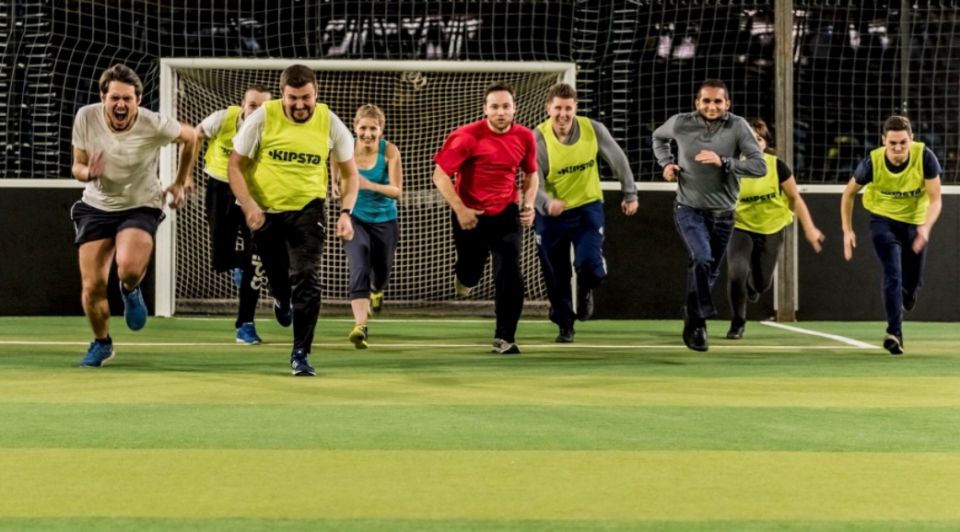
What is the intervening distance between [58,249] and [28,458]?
10.5 metres

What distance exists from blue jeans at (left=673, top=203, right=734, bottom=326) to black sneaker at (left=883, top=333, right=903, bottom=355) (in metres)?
1.38

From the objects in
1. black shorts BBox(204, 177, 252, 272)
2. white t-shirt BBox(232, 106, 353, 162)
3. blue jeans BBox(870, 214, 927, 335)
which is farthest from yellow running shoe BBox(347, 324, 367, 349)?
blue jeans BBox(870, 214, 927, 335)

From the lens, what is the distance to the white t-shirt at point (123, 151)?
9336mm

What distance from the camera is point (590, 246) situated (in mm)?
12188

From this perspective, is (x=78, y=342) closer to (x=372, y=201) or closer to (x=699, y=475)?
(x=372, y=201)

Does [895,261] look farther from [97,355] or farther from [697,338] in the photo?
[97,355]

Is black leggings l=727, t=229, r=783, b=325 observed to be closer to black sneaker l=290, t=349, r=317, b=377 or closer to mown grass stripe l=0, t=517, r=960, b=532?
black sneaker l=290, t=349, r=317, b=377

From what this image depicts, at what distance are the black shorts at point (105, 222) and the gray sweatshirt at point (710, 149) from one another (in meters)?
4.08

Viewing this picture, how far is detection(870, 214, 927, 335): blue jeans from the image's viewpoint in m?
11.1

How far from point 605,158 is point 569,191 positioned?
41 centimetres

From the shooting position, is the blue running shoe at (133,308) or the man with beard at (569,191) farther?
the man with beard at (569,191)

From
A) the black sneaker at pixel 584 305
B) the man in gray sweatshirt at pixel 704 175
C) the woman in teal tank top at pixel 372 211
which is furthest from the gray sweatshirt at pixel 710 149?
the woman in teal tank top at pixel 372 211

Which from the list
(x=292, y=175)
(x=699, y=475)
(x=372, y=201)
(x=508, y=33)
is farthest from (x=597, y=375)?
(x=508, y=33)

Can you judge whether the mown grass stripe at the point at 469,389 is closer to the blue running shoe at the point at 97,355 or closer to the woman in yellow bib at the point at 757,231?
the blue running shoe at the point at 97,355
